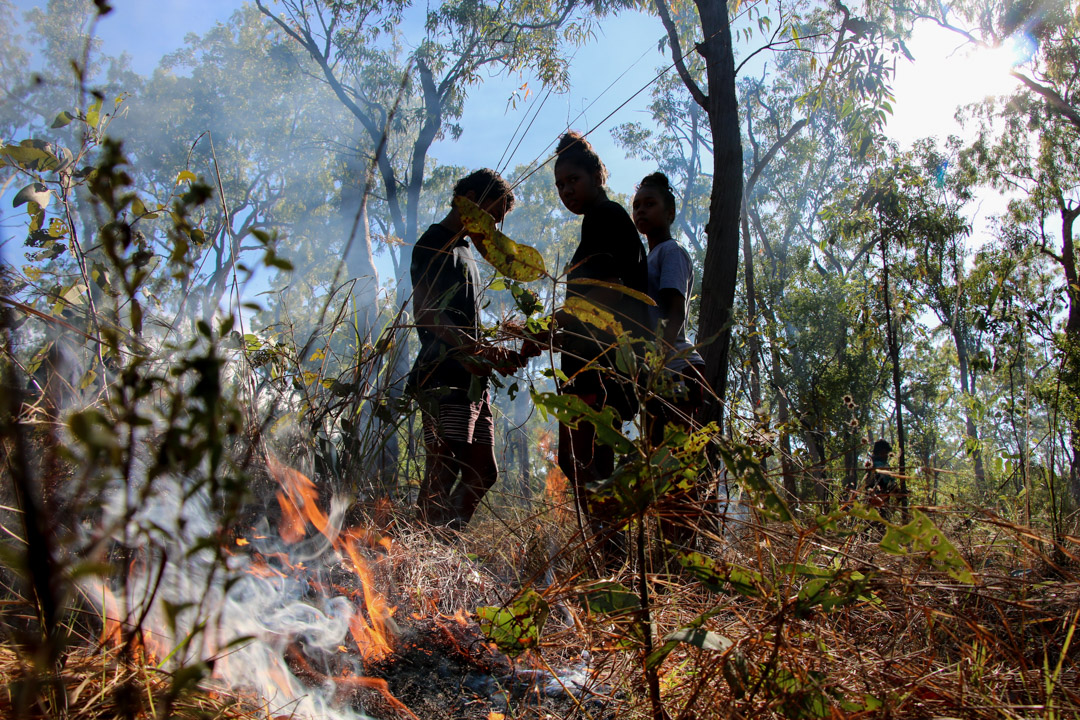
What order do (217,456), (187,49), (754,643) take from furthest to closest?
(187,49), (754,643), (217,456)

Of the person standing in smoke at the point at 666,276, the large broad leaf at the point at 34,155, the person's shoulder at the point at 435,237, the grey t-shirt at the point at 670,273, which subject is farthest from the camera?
the person's shoulder at the point at 435,237

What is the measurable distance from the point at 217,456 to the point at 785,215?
23381mm

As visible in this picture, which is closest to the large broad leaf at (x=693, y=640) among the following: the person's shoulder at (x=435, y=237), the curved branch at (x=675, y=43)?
the person's shoulder at (x=435, y=237)

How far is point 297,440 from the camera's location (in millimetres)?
1920

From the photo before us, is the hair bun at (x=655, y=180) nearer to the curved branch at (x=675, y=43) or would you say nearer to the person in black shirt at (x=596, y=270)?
the person in black shirt at (x=596, y=270)

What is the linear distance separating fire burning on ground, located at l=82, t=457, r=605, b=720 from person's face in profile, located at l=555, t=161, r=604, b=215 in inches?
59.9

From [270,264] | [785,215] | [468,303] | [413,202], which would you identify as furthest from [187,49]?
[270,264]

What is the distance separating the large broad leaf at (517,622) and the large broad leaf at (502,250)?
46 cm

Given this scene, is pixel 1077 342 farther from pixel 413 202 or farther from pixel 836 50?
pixel 413 202

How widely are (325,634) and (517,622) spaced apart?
22.5 inches

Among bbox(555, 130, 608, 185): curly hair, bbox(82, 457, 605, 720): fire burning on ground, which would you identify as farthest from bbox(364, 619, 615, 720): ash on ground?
bbox(555, 130, 608, 185): curly hair

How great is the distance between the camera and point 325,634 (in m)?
1.30

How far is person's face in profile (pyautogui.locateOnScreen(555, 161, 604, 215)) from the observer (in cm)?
255

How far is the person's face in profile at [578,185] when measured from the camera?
2.55m
